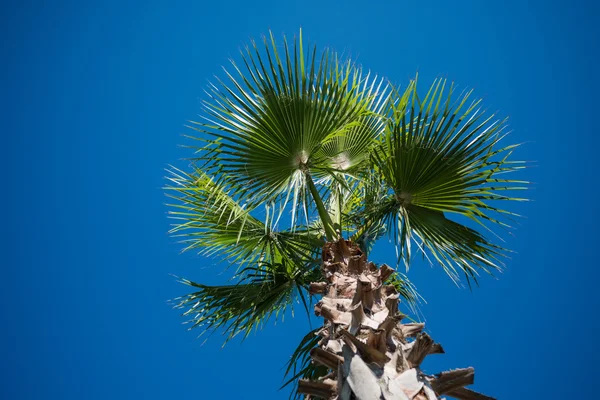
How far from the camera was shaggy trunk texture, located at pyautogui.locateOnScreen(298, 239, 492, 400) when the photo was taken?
2.34 meters

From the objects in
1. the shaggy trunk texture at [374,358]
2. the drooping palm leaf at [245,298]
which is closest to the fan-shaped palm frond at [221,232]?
the drooping palm leaf at [245,298]

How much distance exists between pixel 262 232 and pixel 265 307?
77 centimetres

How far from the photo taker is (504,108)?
1499 centimetres

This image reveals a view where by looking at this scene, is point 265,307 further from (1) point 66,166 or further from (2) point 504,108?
(1) point 66,166

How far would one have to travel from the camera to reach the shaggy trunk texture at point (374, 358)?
7.68ft

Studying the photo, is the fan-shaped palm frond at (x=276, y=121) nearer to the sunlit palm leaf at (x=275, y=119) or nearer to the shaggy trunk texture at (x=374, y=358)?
the sunlit palm leaf at (x=275, y=119)

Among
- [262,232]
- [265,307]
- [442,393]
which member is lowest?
[442,393]

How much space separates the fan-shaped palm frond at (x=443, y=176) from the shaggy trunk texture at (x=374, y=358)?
1.29m

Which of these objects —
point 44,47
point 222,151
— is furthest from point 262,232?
point 44,47

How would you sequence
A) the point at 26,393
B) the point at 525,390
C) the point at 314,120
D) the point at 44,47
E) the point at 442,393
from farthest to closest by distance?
1. the point at 44,47
2. the point at 26,393
3. the point at 525,390
4. the point at 314,120
5. the point at 442,393

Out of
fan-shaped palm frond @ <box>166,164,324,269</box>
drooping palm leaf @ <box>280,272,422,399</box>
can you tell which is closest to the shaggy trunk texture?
drooping palm leaf @ <box>280,272,422,399</box>

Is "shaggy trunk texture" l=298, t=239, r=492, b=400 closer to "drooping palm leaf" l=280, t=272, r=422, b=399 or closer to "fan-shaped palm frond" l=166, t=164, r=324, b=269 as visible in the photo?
"drooping palm leaf" l=280, t=272, r=422, b=399

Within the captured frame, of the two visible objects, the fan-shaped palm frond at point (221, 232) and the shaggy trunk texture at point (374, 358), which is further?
the fan-shaped palm frond at point (221, 232)

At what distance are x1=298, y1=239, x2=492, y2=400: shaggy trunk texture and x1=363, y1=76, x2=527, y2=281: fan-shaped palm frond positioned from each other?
1.29 m
